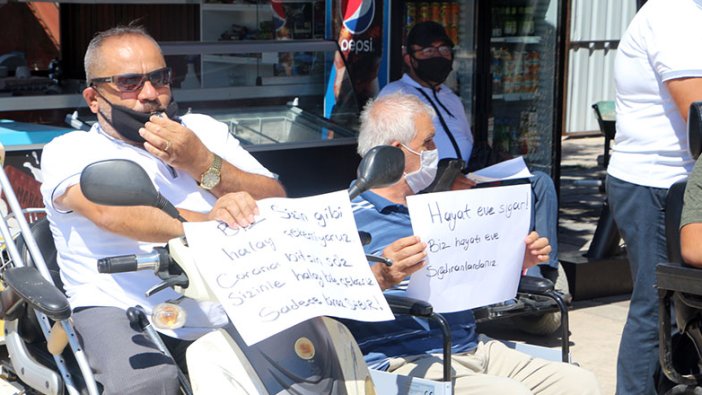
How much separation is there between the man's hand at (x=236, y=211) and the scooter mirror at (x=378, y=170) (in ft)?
0.87

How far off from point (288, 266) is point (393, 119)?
47.3 inches

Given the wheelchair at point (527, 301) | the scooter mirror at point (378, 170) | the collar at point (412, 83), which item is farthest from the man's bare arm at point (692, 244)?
the collar at point (412, 83)

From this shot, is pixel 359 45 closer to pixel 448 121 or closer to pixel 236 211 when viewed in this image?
pixel 448 121

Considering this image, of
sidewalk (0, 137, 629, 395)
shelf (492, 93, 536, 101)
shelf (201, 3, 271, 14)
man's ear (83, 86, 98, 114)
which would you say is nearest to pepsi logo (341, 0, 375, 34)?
shelf (201, 3, 271, 14)

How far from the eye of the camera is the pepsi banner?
6.65m

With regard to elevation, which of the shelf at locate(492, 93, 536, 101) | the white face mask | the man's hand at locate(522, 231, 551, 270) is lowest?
the man's hand at locate(522, 231, 551, 270)

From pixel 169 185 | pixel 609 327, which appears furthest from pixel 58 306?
pixel 609 327

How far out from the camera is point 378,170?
265 cm

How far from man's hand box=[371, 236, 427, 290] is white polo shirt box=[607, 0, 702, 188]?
1257 mm

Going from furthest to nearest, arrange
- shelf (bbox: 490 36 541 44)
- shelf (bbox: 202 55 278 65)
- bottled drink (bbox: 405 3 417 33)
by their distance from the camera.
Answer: shelf (bbox: 490 36 541 44) → bottled drink (bbox: 405 3 417 33) → shelf (bbox: 202 55 278 65)

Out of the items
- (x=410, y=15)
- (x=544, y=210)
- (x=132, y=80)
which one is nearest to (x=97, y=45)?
(x=132, y=80)

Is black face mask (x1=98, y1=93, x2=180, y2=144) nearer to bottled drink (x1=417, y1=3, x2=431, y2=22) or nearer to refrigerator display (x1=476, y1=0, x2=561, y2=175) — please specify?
bottled drink (x1=417, y1=3, x2=431, y2=22)

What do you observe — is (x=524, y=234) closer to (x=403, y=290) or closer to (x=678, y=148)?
(x=403, y=290)

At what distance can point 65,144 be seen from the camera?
324 centimetres
